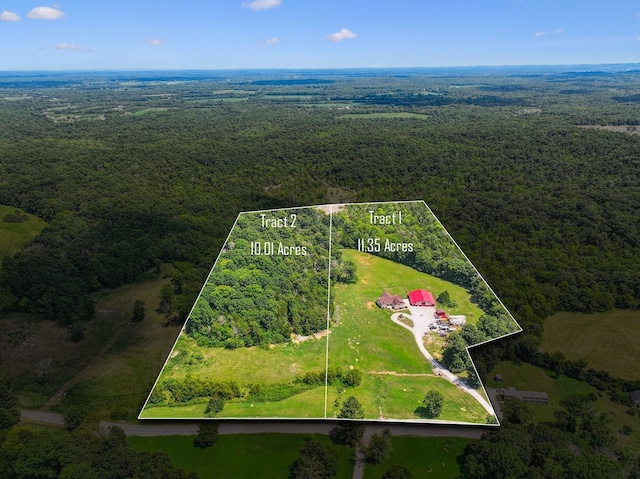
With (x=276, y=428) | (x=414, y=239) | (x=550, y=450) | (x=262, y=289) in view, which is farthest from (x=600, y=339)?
(x=262, y=289)

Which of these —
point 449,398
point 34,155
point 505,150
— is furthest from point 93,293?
point 505,150

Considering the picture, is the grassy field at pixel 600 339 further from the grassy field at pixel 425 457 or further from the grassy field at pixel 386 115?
the grassy field at pixel 386 115

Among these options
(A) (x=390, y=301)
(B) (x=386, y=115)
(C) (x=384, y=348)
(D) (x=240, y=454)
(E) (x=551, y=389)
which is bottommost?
(E) (x=551, y=389)

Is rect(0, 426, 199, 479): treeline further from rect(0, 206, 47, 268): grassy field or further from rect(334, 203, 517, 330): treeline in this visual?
rect(0, 206, 47, 268): grassy field

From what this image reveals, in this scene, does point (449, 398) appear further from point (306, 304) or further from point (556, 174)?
point (556, 174)

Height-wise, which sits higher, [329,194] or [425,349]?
[425,349]

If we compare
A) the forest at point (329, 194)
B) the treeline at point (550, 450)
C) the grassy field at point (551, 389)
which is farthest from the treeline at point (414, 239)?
the grassy field at point (551, 389)

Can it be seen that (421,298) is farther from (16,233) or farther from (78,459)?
(16,233)
